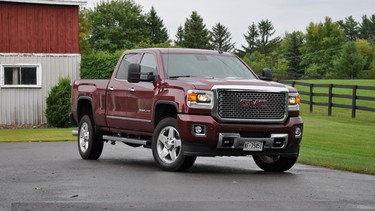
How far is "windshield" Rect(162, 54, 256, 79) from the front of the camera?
49.8ft

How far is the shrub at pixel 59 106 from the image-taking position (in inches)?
1372

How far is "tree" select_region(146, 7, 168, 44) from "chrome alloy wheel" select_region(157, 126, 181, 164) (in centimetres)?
11256

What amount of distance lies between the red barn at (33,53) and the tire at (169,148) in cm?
2211

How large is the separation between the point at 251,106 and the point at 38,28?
2336cm

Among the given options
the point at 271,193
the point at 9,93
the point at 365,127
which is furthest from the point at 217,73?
the point at 9,93

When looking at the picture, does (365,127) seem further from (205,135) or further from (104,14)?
(104,14)

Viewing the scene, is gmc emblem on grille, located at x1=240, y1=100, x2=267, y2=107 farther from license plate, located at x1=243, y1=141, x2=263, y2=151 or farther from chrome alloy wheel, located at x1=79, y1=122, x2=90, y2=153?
chrome alloy wheel, located at x1=79, y1=122, x2=90, y2=153

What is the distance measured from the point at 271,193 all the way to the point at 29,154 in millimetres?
8856

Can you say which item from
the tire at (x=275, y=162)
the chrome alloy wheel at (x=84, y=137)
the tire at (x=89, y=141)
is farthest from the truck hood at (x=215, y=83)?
the chrome alloy wheel at (x=84, y=137)

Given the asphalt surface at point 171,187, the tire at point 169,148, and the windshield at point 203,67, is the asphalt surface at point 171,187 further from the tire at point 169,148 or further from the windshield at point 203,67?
the windshield at point 203,67

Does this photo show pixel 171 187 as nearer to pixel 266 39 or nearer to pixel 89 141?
pixel 89 141

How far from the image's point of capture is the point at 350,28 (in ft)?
595

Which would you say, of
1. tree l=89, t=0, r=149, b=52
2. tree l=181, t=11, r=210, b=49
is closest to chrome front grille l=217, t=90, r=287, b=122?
tree l=89, t=0, r=149, b=52

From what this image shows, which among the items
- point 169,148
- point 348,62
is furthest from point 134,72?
point 348,62
